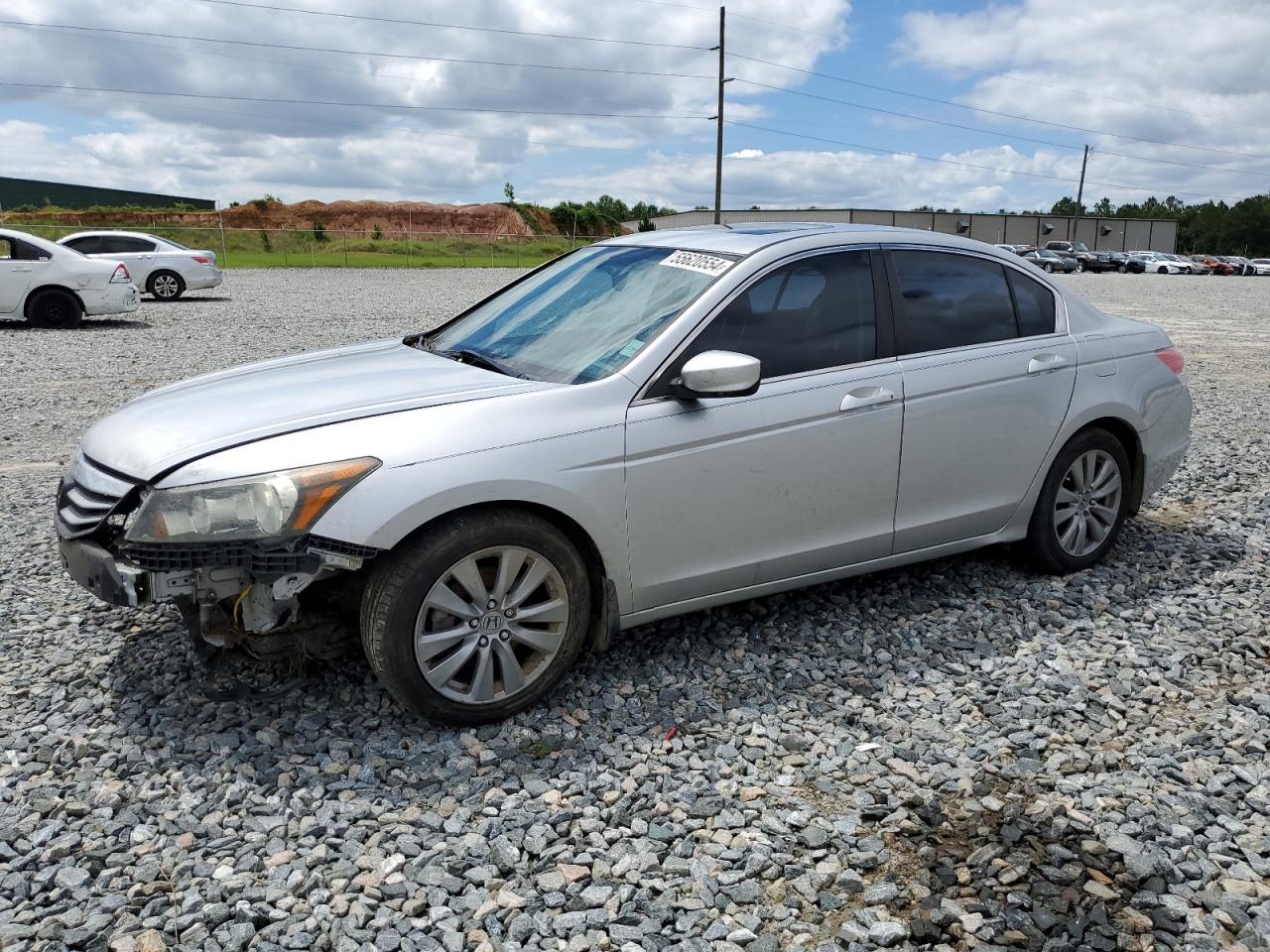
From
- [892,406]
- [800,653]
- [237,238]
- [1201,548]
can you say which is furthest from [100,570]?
[237,238]

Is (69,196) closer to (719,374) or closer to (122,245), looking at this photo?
Answer: (122,245)

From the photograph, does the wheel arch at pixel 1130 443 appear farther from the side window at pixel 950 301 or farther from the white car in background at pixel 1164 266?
the white car in background at pixel 1164 266

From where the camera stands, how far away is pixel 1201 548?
5691 mm

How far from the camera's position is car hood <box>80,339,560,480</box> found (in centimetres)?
348

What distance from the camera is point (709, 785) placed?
336 cm

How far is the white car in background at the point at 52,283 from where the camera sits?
598 inches

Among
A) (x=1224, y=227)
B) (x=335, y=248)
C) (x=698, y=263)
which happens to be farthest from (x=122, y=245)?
(x=1224, y=227)

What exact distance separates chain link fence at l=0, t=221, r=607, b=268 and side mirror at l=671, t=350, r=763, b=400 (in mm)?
38187

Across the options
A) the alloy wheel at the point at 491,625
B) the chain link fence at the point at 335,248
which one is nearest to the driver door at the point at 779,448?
the alloy wheel at the point at 491,625

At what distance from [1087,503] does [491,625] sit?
3210mm

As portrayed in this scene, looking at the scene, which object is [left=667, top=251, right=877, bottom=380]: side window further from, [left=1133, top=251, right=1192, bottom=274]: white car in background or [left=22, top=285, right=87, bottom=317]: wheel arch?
[left=1133, top=251, right=1192, bottom=274]: white car in background

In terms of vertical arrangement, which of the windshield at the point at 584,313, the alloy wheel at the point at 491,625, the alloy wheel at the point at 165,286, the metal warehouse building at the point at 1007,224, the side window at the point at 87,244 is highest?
→ the metal warehouse building at the point at 1007,224

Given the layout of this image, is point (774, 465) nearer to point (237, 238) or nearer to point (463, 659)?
point (463, 659)

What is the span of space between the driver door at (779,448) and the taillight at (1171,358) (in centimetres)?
184
